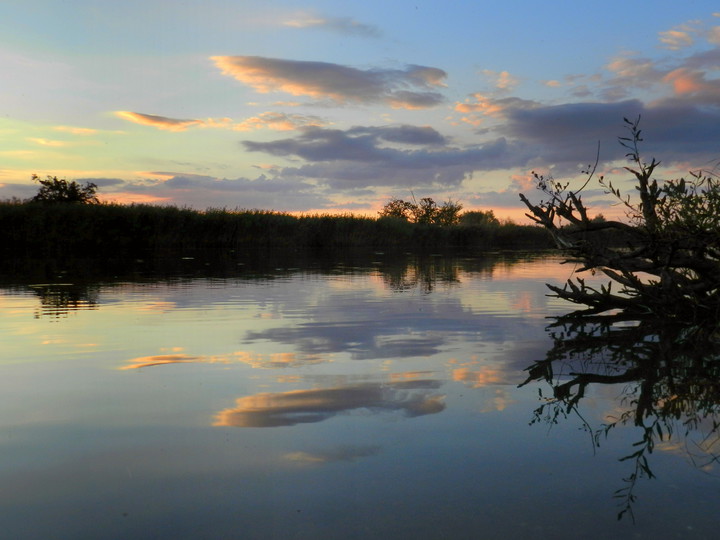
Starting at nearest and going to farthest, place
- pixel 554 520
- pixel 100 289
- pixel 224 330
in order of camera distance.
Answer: pixel 554 520, pixel 224 330, pixel 100 289

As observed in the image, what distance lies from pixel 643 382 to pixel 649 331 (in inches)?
101

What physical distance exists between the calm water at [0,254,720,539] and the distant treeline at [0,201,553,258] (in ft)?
78.9

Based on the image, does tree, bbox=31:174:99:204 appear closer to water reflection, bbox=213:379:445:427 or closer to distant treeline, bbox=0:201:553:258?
distant treeline, bbox=0:201:553:258

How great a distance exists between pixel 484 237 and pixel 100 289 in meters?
42.0

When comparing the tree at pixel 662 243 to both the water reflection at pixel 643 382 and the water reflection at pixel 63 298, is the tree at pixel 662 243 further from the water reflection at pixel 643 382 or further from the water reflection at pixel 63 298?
the water reflection at pixel 63 298

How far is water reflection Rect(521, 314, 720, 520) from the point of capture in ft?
10.8

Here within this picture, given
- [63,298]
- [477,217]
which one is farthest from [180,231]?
[477,217]

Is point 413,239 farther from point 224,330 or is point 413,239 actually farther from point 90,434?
point 90,434

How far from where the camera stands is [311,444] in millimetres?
3295

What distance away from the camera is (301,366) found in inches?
206

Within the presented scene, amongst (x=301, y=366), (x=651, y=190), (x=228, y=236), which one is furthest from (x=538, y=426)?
(x=228, y=236)

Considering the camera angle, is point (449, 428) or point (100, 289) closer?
point (449, 428)

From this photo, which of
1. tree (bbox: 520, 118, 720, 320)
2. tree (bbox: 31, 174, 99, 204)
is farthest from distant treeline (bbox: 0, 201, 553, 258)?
tree (bbox: 520, 118, 720, 320)

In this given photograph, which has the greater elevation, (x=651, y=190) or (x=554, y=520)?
(x=651, y=190)
